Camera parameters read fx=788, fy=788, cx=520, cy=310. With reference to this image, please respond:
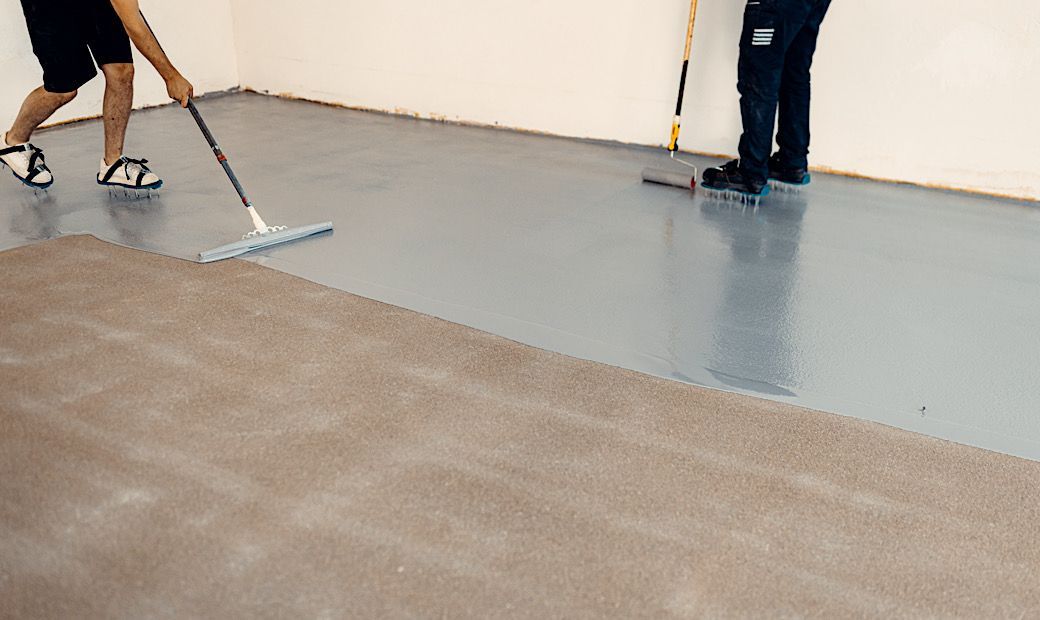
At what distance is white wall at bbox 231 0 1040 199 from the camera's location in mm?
3293

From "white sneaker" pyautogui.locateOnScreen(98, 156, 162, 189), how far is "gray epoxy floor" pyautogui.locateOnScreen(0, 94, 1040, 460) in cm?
9

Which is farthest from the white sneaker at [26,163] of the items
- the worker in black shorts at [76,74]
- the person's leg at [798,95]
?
the person's leg at [798,95]

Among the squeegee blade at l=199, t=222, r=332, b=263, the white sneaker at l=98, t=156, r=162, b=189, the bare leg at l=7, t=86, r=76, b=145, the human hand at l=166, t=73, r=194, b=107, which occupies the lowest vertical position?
the squeegee blade at l=199, t=222, r=332, b=263

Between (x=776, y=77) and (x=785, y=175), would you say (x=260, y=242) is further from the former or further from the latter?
(x=785, y=175)

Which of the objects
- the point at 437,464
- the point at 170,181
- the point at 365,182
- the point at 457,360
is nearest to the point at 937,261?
the point at 457,360

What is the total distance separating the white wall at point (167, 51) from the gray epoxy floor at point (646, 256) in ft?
1.10

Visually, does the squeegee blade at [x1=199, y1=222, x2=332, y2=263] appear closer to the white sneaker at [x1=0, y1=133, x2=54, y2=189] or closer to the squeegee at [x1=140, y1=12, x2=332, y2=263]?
the squeegee at [x1=140, y1=12, x2=332, y2=263]

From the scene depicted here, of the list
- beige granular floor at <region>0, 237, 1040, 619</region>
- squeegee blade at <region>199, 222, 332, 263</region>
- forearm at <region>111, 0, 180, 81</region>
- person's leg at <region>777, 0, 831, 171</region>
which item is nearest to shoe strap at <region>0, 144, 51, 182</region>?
forearm at <region>111, 0, 180, 81</region>

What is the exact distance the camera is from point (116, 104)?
319cm

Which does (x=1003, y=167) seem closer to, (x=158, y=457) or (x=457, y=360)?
(x=457, y=360)

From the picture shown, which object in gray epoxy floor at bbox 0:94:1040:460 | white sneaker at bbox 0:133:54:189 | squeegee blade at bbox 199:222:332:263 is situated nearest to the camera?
gray epoxy floor at bbox 0:94:1040:460

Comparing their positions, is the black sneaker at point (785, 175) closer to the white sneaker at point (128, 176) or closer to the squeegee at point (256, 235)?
the squeegee at point (256, 235)

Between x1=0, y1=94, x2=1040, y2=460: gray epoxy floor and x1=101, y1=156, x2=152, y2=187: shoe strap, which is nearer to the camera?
x1=0, y1=94, x2=1040, y2=460: gray epoxy floor

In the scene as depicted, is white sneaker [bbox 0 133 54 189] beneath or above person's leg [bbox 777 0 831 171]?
beneath
